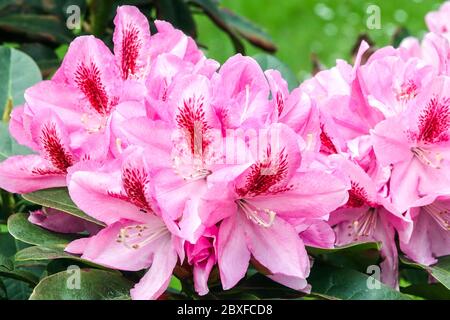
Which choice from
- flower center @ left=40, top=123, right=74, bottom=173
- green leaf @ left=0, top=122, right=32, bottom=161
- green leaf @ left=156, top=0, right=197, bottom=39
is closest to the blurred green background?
green leaf @ left=156, top=0, right=197, bottom=39

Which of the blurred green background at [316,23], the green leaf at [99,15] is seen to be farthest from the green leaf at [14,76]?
the blurred green background at [316,23]

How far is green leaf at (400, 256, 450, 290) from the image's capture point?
1.13 metres

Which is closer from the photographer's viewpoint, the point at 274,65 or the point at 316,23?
the point at 274,65

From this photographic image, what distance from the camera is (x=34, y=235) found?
1.15 meters

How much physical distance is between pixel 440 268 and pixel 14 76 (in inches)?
29.3

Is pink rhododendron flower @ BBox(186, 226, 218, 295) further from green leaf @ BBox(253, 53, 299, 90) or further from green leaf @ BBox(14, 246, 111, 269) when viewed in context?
green leaf @ BBox(253, 53, 299, 90)

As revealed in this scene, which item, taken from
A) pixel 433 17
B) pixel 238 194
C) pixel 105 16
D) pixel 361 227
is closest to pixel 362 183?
pixel 361 227

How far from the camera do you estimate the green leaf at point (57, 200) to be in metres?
1.11

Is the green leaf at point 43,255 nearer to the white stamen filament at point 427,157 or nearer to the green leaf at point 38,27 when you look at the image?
the white stamen filament at point 427,157

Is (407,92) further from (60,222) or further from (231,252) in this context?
(60,222)

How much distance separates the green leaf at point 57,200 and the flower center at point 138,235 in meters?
0.04

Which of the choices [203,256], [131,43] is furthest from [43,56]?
[203,256]
